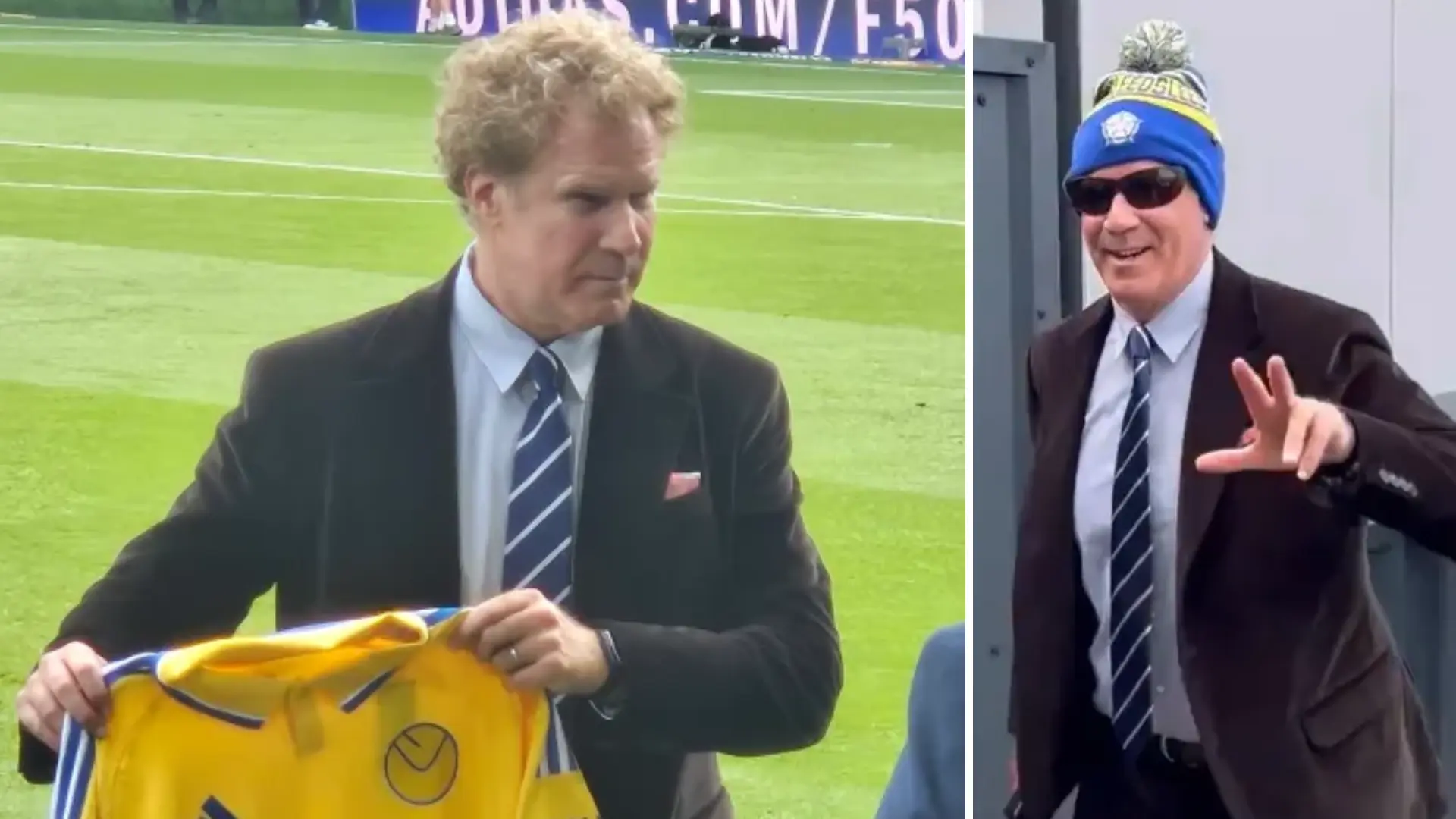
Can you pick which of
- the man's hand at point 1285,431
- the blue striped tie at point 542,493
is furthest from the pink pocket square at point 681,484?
the man's hand at point 1285,431

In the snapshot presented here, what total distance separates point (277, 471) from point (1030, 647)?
953mm

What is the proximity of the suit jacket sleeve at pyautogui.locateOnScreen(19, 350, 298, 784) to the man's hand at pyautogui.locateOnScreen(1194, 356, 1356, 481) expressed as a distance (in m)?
1.11

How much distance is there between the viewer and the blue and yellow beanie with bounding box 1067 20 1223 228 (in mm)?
2055

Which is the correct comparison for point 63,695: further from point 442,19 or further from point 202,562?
point 442,19

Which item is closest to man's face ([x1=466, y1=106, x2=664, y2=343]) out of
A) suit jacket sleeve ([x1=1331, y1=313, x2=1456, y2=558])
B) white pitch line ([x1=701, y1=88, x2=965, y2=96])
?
white pitch line ([x1=701, y1=88, x2=965, y2=96])

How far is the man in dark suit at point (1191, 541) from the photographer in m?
2.04

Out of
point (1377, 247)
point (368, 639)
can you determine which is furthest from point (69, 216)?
point (1377, 247)

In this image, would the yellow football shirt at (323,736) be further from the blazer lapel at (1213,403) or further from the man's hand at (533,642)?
the blazer lapel at (1213,403)

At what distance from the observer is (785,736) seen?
2.17m

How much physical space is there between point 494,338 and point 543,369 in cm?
7

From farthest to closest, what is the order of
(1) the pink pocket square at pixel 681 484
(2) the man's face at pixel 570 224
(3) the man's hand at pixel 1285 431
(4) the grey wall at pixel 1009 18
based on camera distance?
1. (4) the grey wall at pixel 1009 18
2. (1) the pink pocket square at pixel 681 484
3. (2) the man's face at pixel 570 224
4. (3) the man's hand at pixel 1285 431

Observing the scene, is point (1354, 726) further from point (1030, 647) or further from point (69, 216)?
point (69, 216)

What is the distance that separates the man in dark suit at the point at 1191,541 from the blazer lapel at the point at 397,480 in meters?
0.75

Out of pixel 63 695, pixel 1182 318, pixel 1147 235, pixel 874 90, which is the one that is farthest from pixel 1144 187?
pixel 63 695
